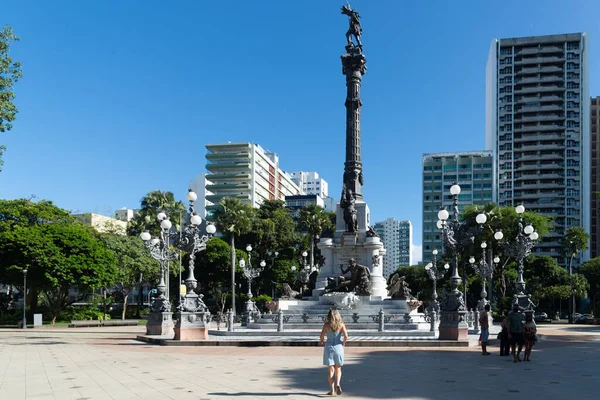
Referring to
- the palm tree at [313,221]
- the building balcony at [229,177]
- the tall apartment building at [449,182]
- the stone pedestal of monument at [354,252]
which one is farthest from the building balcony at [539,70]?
the stone pedestal of monument at [354,252]

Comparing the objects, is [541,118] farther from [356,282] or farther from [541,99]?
[356,282]

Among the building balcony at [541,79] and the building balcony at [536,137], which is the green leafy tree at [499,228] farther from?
the building balcony at [541,79]

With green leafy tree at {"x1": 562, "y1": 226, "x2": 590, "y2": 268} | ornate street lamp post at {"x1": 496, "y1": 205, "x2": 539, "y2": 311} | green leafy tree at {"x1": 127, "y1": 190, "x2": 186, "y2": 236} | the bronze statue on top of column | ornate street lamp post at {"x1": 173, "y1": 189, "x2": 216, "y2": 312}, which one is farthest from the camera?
green leafy tree at {"x1": 562, "y1": 226, "x2": 590, "y2": 268}

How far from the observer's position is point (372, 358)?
1731 centimetres

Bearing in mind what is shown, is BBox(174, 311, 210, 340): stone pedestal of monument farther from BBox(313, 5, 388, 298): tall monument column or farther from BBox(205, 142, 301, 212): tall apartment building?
BBox(205, 142, 301, 212): tall apartment building

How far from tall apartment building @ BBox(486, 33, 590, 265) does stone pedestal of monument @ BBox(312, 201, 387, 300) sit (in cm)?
7285

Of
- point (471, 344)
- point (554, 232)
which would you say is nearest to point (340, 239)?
point (471, 344)

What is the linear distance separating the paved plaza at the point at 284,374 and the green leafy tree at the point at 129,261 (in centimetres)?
3432

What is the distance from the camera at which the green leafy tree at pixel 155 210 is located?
2349 inches

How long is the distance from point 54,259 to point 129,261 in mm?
10791

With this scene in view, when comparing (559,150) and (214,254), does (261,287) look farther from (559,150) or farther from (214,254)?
(559,150)

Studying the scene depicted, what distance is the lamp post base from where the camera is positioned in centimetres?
2200

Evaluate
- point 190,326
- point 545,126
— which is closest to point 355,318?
point 190,326

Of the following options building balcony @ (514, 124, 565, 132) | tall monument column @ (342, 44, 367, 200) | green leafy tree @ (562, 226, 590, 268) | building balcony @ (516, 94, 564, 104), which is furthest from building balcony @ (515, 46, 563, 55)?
tall monument column @ (342, 44, 367, 200)
